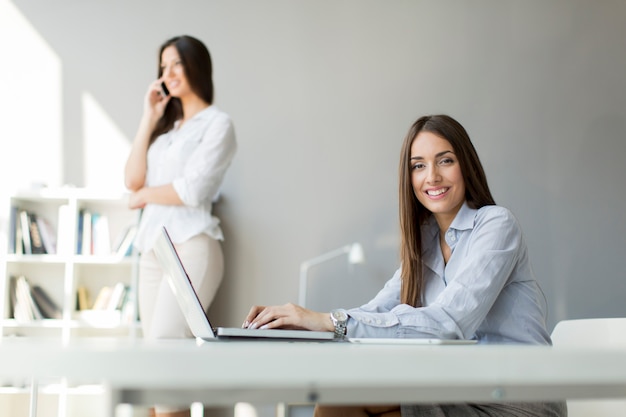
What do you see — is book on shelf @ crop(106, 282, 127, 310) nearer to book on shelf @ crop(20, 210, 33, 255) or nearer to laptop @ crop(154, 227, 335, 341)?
book on shelf @ crop(20, 210, 33, 255)

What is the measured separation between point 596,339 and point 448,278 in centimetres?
64

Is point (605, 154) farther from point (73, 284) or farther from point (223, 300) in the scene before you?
point (73, 284)

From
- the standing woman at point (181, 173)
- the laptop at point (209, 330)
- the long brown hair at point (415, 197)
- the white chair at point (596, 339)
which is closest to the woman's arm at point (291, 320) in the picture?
the laptop at point (209, 330)

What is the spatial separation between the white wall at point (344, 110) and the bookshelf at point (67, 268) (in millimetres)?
265

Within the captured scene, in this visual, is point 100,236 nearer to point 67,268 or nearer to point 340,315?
point 67,268

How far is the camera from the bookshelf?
3922 mm

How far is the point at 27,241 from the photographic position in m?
3.97

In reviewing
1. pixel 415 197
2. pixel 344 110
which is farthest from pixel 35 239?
pixel 415 197

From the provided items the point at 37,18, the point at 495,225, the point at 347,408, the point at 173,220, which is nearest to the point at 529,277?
the point at 495,225

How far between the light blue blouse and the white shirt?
1370mm

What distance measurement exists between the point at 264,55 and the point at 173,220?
5.23 ft

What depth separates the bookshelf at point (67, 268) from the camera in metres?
3.92

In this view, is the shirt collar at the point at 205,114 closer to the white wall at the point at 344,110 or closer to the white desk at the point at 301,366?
the white wall at the point at 344,110

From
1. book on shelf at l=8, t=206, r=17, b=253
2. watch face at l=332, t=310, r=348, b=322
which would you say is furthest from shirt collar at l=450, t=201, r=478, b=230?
book on shelf at l=8, t=206, r=17, b=253
